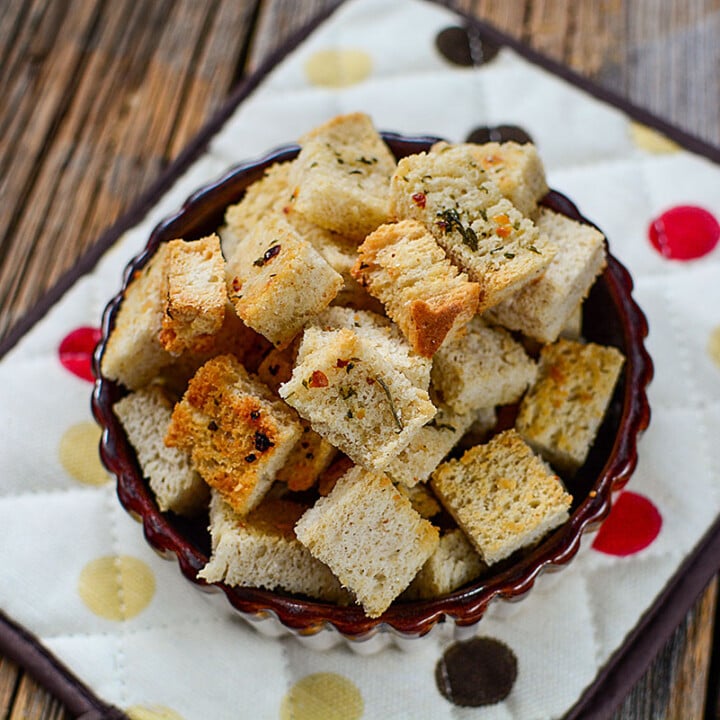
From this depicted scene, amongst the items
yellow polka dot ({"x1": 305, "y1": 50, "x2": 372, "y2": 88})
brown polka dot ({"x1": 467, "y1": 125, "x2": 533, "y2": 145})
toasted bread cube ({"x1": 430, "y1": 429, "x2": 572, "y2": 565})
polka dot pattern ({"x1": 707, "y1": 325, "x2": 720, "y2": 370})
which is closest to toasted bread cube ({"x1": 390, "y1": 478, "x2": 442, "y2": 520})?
toasted bread cube ({"x1": 430, "y1": 429, "x2": 572, "y2": 565})

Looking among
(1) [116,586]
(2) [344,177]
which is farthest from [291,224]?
(1) [116,586]

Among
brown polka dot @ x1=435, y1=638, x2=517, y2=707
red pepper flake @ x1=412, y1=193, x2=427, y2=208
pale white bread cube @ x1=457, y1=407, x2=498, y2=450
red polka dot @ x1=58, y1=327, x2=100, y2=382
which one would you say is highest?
red pepper flake @ x1=412, y1=193, x2=427, y2=208

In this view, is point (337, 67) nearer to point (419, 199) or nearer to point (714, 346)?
point (419, 199)

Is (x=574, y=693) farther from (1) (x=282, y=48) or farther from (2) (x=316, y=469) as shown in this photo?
(1) (x=282, y=48)

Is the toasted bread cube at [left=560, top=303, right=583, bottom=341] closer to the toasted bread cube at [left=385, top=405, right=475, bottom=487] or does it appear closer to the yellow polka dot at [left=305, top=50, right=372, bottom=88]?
the toasted bread cube at [left=385, top=405, right=475, bottom=487]

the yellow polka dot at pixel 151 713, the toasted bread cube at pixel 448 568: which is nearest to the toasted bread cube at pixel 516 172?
the toasted bread cube at pixel 448 568
